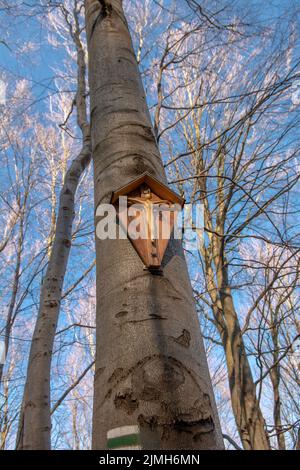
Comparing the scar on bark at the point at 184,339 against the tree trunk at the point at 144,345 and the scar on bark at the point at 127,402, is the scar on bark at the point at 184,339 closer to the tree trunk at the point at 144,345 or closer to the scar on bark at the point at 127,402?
the tree trunk at the point at 144,345

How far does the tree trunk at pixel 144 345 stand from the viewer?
54 centimetres

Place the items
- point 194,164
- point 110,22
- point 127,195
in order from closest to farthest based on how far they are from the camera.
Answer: point 127,195 → point 110,22 → point 194,164

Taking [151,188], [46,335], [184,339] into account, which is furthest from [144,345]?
[46,335]

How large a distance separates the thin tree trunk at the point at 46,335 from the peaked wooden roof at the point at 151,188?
1.64 metres

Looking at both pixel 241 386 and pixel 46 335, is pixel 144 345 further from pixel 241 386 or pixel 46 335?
pixel 241 386

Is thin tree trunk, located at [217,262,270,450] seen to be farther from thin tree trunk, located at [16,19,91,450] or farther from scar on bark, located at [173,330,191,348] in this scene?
scar on bark, located at [173,330,191,348]

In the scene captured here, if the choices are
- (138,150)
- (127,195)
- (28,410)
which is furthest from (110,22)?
(28,410)

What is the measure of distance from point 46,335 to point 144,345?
1.85m

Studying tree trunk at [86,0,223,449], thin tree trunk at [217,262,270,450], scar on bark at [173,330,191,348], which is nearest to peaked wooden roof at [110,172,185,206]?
tree trunk at [86,0,223,449]

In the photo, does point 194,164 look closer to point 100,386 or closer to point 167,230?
point 167,230

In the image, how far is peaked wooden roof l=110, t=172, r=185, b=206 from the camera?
2.84 feet

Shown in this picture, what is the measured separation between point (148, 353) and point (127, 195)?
408 millimetres
